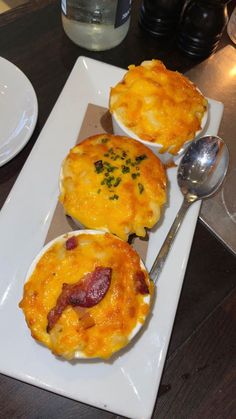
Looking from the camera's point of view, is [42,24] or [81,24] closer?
[81,24]

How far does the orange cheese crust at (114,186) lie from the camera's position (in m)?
0.97

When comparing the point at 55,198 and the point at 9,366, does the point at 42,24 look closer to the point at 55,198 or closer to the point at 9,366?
the point at 55,198

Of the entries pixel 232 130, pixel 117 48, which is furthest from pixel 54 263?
pixel 117 48

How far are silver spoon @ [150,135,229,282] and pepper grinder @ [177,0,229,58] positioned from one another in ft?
1.45

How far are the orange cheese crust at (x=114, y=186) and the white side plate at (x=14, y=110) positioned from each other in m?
0.18

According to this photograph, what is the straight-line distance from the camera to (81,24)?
134 cm

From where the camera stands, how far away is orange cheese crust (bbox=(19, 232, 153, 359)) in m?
0.83

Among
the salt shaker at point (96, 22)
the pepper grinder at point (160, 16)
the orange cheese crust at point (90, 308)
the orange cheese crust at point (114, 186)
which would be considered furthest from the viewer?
the pepper grinder at point (160, 16)

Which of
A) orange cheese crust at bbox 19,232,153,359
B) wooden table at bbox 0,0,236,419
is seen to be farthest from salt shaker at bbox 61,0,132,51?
orange cheese crust at bbox 19,232,153,359

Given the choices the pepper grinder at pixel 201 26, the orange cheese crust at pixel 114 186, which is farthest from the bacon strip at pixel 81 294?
the pepper grinder at pixel 201 26

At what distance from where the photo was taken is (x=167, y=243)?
104 cm

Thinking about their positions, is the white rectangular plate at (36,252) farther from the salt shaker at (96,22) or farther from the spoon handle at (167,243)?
the salt shaker at (96,22)

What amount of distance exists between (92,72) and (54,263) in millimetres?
679

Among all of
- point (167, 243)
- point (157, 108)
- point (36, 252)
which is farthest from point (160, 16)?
point (36, 252)
